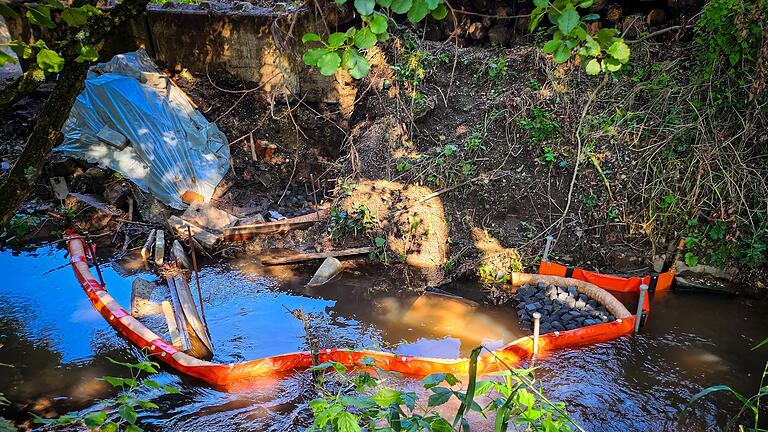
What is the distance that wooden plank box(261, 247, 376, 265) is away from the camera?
7.11 m

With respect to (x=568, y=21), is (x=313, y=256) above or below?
below

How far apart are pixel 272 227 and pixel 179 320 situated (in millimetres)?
2399

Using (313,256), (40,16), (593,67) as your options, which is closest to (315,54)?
(593,67)

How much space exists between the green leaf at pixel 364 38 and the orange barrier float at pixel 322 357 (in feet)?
11.6

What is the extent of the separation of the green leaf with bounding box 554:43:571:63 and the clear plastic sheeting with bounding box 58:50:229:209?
7.52 metres

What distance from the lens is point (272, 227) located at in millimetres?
7621

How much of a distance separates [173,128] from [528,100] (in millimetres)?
5897

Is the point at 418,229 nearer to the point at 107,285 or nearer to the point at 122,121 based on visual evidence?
the point at 107,285

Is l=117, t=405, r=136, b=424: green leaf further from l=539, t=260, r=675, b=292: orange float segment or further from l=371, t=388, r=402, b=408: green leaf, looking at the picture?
l=539, t=260, r=675, b=292: orange float segment

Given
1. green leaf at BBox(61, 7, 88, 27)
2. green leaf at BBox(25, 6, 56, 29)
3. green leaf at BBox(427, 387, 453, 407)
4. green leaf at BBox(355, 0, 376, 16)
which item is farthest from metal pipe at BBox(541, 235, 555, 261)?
green leaf at BBox(25, 6, 56, 29)

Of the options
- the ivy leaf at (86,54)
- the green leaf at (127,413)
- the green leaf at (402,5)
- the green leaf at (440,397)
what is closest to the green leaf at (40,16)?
the ivy leaf at (86,54)

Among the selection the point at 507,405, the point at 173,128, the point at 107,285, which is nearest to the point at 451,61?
the point at 173,128

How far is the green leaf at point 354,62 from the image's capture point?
1384 mm

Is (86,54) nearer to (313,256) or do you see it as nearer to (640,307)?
(313,256)
